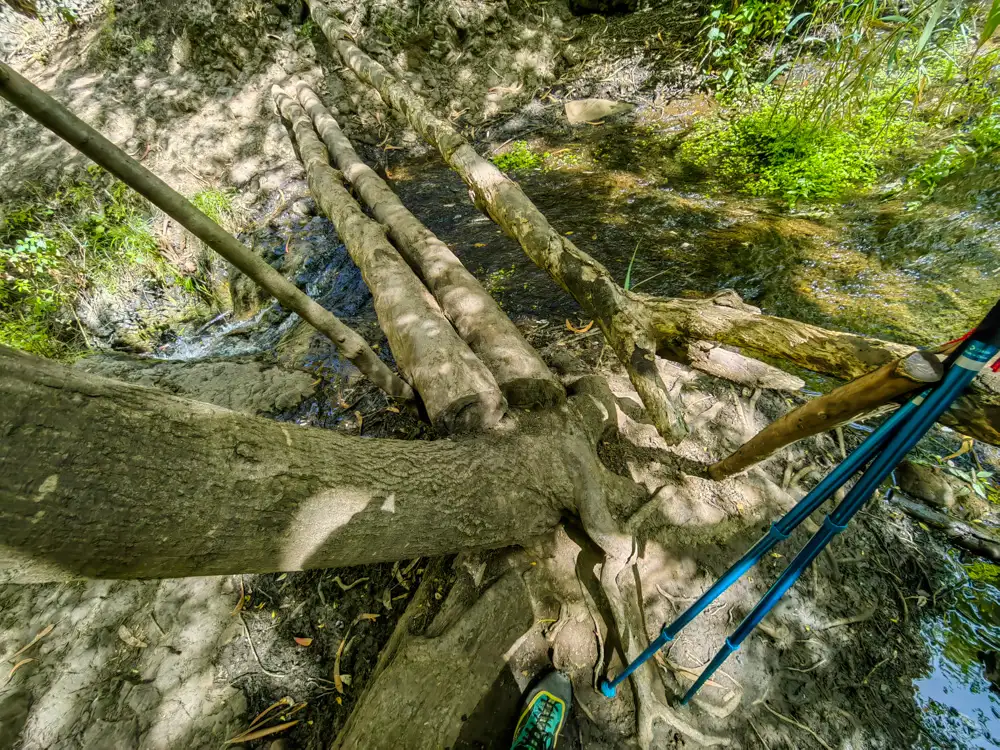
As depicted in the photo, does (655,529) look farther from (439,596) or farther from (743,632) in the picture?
(439,596)

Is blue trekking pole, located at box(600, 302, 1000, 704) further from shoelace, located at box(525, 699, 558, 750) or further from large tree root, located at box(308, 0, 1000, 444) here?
shoelace, located at box(525, 699, 558, 750)

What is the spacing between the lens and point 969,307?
236cm

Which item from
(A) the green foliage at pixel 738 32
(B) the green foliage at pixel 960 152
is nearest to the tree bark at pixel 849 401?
(B) the green foliage at pixel 960 152

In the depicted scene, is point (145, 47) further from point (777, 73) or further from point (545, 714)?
point (545, 714)

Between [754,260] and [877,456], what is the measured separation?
8.15 feet

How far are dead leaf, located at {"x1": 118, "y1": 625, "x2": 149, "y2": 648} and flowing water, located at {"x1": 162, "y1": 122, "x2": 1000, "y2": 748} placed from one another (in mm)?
1801

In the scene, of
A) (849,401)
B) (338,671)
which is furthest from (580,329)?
(338,671)

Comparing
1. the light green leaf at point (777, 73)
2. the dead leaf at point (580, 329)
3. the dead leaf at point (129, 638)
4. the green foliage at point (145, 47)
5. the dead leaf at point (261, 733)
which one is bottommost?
the dead leaf at point (261, 733)

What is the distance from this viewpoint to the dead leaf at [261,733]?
5.48 ft

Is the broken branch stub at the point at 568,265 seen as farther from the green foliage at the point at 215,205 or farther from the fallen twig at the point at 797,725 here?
the green foliage at the point at 215,205

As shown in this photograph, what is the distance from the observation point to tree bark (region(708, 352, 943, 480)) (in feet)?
3.16

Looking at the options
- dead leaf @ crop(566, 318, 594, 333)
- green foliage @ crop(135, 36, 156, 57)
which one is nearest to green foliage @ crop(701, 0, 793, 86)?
dead leaf @ crop(566, 318, 594, 333)

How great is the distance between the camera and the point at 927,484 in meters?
2.02

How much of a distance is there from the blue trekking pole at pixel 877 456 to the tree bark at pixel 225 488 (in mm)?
622
